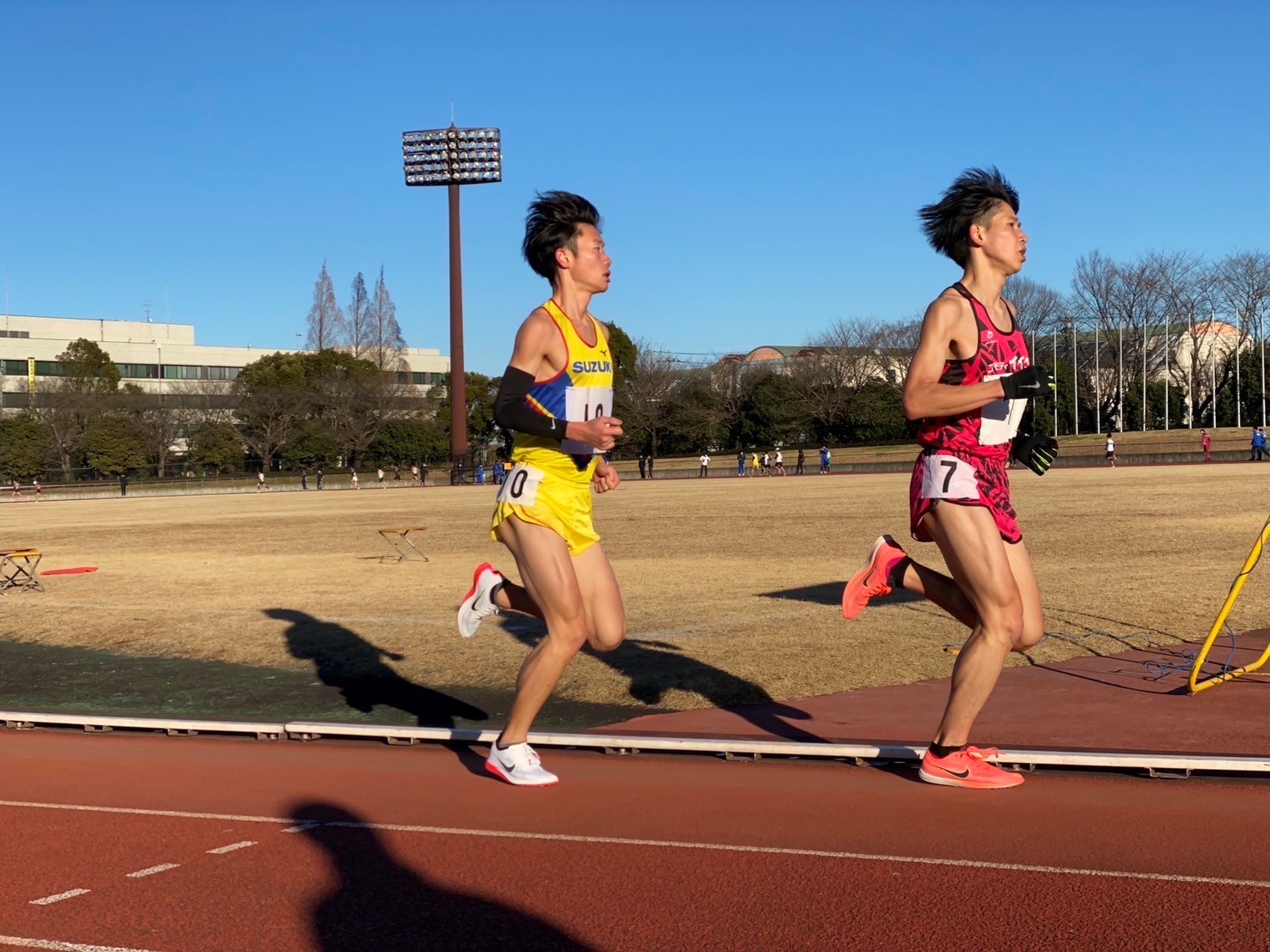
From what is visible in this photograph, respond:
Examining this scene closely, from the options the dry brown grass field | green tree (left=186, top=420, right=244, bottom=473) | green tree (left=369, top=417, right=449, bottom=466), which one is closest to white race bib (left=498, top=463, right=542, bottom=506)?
the dry brown grass field

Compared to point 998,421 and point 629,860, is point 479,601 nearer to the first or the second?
point 629,860

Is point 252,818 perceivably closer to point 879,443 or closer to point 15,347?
point 879,443

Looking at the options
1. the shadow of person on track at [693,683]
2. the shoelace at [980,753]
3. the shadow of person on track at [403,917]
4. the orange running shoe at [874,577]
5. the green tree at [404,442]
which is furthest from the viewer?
the green tree at [404,442]

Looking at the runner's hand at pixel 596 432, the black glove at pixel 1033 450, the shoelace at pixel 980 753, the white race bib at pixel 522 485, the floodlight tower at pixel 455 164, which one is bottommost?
the shoelace at pixel 980 753

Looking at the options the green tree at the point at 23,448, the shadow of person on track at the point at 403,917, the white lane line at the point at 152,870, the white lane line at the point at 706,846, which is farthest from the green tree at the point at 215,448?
the shadow of person on track at the point at 403,917

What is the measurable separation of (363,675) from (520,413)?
4437 mm

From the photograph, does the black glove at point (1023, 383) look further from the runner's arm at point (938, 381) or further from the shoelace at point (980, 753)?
the shoelace at point (980, 753)

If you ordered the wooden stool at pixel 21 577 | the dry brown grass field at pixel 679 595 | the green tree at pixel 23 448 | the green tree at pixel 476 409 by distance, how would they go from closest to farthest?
1. the dry brown grass field at pixel 679 595
2. the wooden stool at pixel 21 577
3. the green tree at pixel 23 448
4. the green tree at pixel 476 409

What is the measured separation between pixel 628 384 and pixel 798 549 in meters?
68.6

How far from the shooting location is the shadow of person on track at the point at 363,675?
7.78 metres

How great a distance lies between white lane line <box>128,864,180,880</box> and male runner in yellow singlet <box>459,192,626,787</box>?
1.44 meters

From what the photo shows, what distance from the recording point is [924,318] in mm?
5074

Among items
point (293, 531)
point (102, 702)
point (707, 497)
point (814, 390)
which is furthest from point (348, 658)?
point (814, 390)

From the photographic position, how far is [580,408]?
5.45 m
